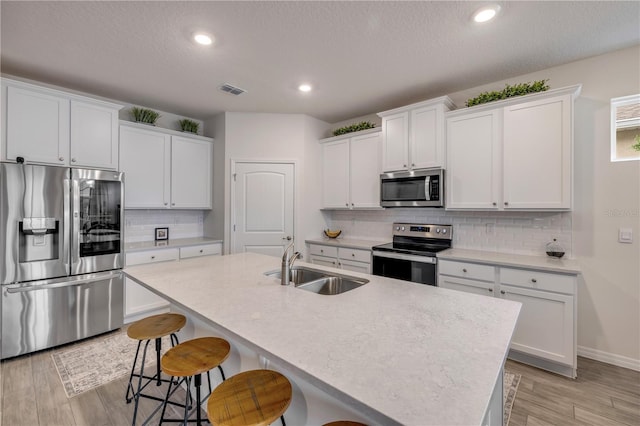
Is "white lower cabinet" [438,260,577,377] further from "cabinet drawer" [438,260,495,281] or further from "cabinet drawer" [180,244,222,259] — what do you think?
"cabinet drawer" [180,244,222,259]

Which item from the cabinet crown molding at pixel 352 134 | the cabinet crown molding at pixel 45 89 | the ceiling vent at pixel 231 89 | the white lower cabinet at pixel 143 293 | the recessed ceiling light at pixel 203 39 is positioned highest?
the ceiling vent at pixel 231 89

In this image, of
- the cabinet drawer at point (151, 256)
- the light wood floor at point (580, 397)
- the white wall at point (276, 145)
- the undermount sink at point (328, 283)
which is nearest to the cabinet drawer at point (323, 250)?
the white wall at point (276, 145)

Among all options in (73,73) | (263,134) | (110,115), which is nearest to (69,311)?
(110,115)

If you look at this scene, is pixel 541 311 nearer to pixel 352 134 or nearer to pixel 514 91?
pixel 514 91

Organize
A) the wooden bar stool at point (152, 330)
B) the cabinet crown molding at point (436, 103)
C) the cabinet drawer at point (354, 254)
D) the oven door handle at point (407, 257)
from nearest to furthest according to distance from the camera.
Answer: the wooden bar stool at point (152, 330) → the oven door handle at point (407, 257) → the cabinet crown molding at point (436, 103) → the cabinet drawer at point (354, 254)

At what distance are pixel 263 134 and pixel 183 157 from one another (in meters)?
1.15

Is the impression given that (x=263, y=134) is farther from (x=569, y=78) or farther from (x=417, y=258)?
(x=569, y=78)

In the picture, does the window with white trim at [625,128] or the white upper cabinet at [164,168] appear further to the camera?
the white upper cabinet at [164,168]

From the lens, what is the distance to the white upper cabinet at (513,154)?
8.25ft

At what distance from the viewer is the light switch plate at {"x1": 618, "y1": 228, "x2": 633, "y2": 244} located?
2.48 meters

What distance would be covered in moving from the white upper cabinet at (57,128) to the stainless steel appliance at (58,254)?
241mm

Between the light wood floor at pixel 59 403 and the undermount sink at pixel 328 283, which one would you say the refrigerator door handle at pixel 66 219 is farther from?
the undermount sink at pixel 328 283

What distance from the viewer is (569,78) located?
8.96 ft

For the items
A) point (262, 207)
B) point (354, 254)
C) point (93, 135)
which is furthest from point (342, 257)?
point (93, 135)
